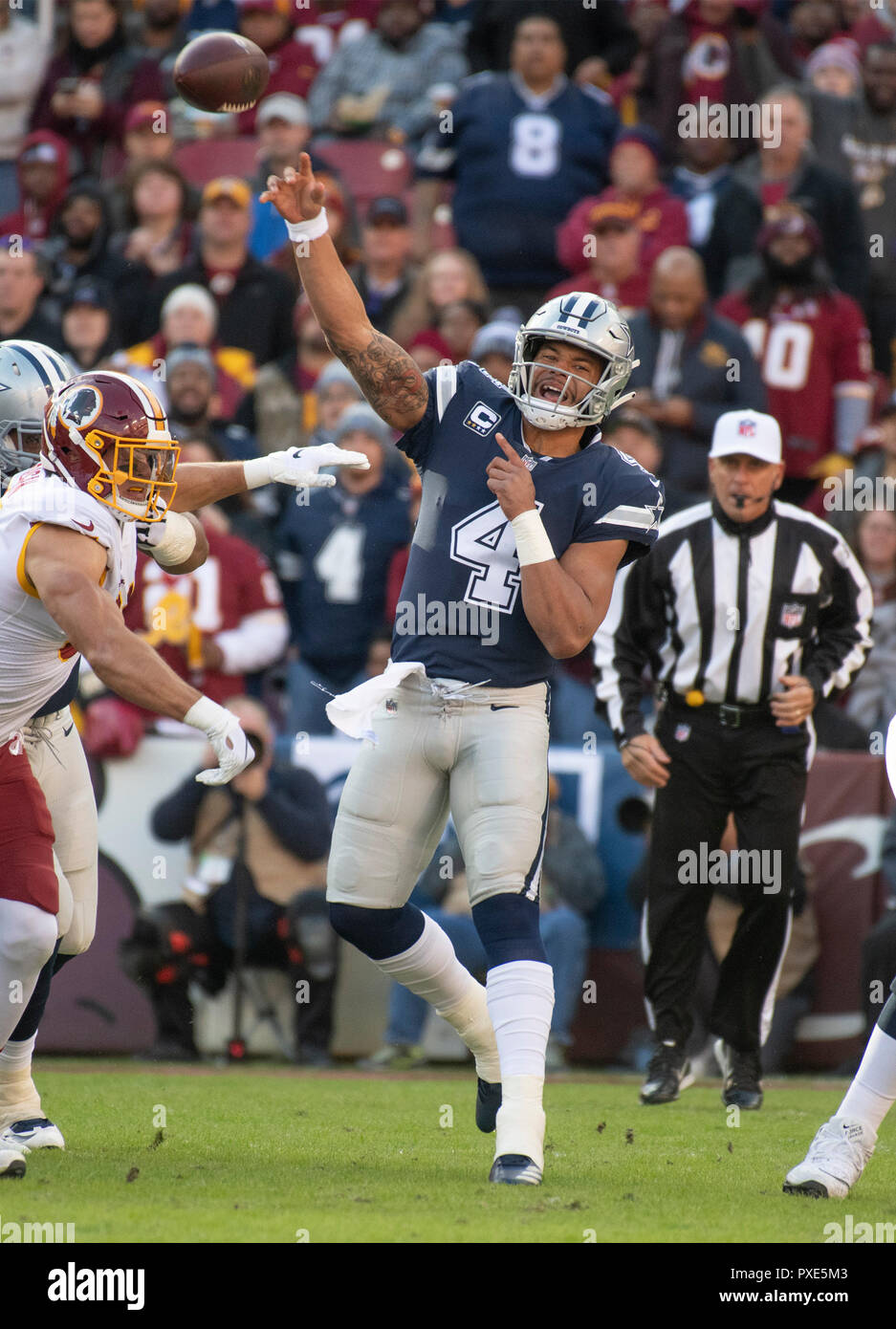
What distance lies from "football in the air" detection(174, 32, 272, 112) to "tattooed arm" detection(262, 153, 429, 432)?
881mm

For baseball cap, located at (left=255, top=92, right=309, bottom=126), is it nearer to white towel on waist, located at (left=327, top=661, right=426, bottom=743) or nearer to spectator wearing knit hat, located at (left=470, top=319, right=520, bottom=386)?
spectator wearing knit hat, located at (left=470, top=319, right=520, bottom=386)

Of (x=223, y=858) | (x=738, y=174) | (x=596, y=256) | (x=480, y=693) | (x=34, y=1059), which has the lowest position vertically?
(x=34, y=1059)

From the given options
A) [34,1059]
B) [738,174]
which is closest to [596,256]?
[738,174]

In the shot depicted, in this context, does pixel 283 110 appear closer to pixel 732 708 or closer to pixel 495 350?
pixel 495 350

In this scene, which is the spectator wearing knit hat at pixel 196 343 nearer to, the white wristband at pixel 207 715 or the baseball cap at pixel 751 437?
the baseball cap at pixel 751 437

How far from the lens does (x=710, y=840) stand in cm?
666

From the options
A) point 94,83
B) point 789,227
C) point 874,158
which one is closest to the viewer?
point 789,227

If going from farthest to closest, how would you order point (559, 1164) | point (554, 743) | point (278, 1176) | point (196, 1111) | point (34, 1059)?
point (554, 743) → point (34, 1059) → point (196, 1111) → point (559, 1164) → point (278, 1176)

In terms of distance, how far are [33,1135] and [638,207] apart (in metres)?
7.26

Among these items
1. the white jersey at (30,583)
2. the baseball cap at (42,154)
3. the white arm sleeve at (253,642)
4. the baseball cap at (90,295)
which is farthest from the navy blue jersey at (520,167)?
the white jersey at (30,583)

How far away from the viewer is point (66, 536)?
435 cm

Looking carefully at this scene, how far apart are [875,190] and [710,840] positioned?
5.59 meters

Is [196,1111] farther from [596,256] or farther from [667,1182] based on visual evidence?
[596,256]

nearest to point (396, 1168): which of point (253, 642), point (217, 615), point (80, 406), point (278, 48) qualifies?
point (80, 406)
